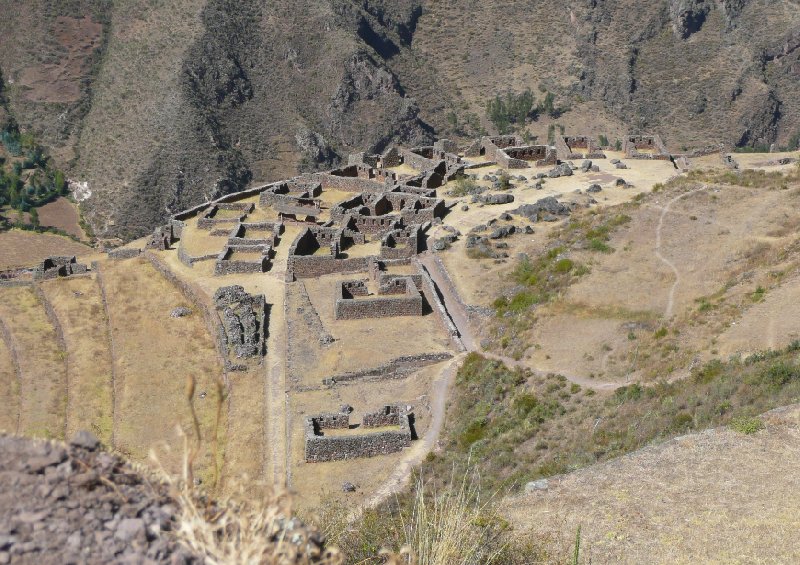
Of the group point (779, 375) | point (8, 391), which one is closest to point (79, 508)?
point (779, 375)

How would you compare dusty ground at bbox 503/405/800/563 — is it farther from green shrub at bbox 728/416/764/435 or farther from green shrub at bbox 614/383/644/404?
green shrub at bbox 614/383/644/404

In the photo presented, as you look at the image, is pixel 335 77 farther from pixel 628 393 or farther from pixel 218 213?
pixel 628 393

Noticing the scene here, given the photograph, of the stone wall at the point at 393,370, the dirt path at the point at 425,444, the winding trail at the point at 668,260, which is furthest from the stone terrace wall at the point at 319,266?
the winding trail at the point at 668,260

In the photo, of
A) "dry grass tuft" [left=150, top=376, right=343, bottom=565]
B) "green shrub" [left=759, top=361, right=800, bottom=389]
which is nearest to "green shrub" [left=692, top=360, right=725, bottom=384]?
"green shrub" [left=759, top=361, right=800, bottom=389]

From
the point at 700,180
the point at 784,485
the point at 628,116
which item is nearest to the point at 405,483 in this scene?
the point at 784,485

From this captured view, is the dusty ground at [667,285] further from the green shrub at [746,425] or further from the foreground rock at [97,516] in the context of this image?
the foreground rock at [97,516]
